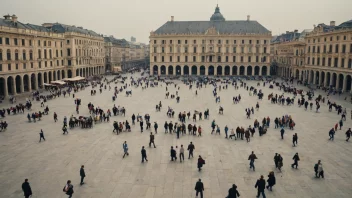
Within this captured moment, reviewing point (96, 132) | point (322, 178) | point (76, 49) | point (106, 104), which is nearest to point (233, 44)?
point (76, 49)

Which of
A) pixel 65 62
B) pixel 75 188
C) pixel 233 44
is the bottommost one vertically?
pixel 75 188

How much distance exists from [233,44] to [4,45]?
63.5 m

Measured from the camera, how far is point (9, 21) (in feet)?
163

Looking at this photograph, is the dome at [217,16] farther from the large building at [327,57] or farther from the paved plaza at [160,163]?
the paved plaza at [160,163]

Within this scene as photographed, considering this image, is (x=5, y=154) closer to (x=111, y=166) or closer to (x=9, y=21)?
(x=111, y=166)

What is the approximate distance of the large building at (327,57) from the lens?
5144cm

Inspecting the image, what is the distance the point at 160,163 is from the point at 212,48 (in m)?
74.1

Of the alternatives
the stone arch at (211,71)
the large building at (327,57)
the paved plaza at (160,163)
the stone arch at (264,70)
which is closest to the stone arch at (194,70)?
the stone arch at (211,71)

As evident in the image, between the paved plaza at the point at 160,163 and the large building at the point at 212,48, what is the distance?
196ft

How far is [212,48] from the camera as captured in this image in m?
88.0

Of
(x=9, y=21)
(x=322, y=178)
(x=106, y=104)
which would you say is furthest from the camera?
(x=9, y=21)

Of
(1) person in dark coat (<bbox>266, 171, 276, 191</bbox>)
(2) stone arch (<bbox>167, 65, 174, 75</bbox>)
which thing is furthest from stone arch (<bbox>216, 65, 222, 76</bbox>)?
(1) person in dark coat (<bbox>266, 171, 276, 191</bbox>)

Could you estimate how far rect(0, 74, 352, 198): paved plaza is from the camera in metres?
14.5

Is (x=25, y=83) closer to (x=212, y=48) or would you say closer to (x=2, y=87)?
(x=2, y=87)
